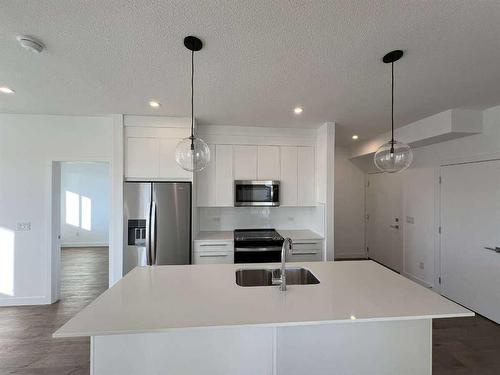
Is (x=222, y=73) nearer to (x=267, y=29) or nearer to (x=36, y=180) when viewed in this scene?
(x=267, y=29)

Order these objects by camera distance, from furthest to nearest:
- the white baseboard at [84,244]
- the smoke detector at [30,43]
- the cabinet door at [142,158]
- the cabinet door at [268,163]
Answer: the white baseboard at [84,244] → the cabinet door at [268,163] → the cabinet door at [142,158] → the smoke detector at [30,43]

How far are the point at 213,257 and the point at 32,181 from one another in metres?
2.69

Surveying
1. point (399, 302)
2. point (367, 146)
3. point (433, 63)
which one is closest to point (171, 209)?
point (399, 302)

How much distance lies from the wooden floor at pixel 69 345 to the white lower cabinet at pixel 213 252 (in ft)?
4.82

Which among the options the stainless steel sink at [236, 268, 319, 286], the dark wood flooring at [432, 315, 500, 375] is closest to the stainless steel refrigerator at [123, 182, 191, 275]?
the stainless steel sink at [236, 268, 319, 286]

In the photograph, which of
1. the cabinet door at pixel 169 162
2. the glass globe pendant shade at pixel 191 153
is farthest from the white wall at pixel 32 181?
the glass globe pendant shade at pixel 191 153

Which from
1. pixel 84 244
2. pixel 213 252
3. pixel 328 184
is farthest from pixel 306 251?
pixel 84 244

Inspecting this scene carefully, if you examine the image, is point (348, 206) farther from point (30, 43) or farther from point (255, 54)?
point (30, 43)

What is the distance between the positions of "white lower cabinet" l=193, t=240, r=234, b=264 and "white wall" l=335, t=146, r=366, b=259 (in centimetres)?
291

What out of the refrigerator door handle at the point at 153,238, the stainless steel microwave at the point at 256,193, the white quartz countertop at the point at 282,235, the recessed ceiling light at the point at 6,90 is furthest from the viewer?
the stainless steel microwave at the point at 256,193

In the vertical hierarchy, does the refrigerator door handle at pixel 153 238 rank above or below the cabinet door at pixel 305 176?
below

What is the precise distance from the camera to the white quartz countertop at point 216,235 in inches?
132

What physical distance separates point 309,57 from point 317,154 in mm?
2161

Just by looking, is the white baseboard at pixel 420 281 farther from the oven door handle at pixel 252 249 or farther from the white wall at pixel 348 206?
the oven door handle at pixel 252 249
